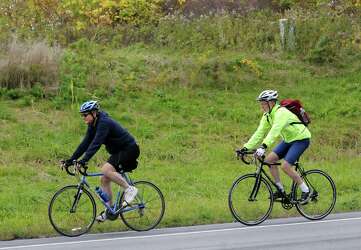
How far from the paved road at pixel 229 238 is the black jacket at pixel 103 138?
1.31m

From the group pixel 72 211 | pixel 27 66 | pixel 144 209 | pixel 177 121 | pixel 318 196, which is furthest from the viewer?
pixel 27 66

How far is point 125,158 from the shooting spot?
1226 centimetres

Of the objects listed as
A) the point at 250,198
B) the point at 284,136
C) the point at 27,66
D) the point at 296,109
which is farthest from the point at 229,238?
the point at 27,66

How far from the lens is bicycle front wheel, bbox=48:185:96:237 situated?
1214cm

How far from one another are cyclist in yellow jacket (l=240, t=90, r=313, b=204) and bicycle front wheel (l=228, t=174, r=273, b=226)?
21cm

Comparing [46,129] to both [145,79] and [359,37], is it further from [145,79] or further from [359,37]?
[359,37]

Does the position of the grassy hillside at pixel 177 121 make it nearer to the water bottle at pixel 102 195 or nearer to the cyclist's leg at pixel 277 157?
the water bottle at pixel 102 195

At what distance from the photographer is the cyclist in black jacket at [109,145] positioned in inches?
473

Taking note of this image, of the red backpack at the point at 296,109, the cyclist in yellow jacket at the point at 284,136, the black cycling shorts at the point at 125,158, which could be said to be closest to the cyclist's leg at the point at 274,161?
the cyclist in yellow jacket at the point at 284,136

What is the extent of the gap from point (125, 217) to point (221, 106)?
9770 mm

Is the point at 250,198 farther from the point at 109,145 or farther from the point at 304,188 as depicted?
the point at 109,145

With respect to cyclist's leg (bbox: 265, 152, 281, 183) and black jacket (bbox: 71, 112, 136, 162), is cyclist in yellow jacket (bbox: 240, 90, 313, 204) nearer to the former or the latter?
cyclist's leg (bbox: 265, 152, 281, 183)

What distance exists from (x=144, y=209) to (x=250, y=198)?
1.76m

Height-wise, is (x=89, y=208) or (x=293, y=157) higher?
(x=293, y=157)
